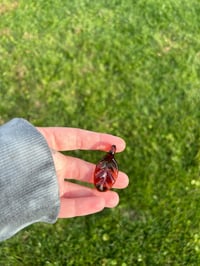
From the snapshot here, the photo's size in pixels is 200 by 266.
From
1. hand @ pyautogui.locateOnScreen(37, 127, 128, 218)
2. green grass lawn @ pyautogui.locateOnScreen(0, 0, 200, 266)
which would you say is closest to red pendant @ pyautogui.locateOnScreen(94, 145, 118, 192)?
hand @ pyautogui.locateOnScreen(37, 127, 128, 218)

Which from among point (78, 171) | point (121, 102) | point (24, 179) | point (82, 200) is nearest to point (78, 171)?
point (78, 171)

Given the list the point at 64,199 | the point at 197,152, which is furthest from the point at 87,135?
the point at 197,152

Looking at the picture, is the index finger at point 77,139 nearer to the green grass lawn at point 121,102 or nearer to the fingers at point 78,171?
the fingers at point 78,171

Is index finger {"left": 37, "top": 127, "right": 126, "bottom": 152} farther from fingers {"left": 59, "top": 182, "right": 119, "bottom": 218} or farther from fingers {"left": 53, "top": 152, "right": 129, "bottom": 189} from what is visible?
fingers {"left": 59, "top": 182, "right": 119, "bottom": 218}

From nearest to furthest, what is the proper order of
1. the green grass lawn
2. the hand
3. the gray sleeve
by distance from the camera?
the gray sleeve
the hand
the green grass lawn

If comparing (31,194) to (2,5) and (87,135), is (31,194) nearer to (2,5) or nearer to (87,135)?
(87,135)

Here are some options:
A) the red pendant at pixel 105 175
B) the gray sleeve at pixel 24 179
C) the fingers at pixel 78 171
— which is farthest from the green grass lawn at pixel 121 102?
the gray sleeve at pixel 24 179

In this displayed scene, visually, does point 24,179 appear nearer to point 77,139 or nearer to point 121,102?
point 77,139
